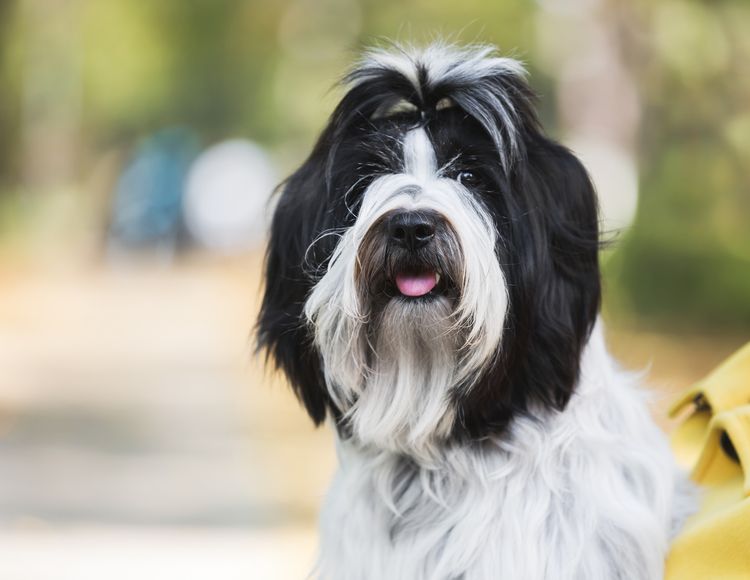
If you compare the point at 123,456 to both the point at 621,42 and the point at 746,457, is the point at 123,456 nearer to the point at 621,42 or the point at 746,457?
the point at 746,457

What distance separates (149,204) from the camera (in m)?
24.6

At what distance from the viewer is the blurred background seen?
6027 millimetres

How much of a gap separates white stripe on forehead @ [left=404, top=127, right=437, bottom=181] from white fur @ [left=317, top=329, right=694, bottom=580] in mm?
567

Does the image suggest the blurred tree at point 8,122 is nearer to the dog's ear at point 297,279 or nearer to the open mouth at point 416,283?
the dog's ear at point 297,279

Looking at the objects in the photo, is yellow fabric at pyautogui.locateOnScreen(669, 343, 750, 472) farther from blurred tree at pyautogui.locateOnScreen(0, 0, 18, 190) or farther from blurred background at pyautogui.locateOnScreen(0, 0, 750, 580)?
blurred tree at pyautogui.locateOnScreen(0, 0, 18, 190)

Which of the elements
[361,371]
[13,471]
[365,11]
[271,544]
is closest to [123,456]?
[13,471]

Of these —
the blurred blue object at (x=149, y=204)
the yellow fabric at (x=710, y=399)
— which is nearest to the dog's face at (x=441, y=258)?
the yellow fabric at (x=710, y=399)

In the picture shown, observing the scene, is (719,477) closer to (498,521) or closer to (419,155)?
(498,521)

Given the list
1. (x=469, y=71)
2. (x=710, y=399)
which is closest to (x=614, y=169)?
(x=710, y=399)

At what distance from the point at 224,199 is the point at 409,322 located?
26026 millimetres

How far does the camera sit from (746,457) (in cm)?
278

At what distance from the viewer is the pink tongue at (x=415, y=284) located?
2.79 metres

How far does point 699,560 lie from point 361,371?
2.85 ft

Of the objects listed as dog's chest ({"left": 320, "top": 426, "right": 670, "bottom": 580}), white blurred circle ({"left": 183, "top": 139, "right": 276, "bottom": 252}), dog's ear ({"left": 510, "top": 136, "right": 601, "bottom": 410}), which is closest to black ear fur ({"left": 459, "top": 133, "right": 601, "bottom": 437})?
dog's ear ({"left": 510, "top": 136, "right": 601, "bottom": 410})
